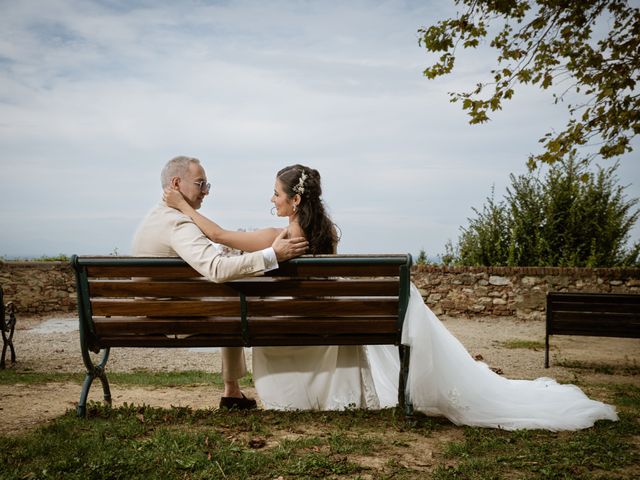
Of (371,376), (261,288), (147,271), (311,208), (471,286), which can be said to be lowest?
(471,286)

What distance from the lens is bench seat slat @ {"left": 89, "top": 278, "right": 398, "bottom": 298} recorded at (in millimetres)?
3943

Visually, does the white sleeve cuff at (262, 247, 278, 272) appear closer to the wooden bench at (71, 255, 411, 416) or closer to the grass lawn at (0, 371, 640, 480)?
the wooden bench at (71, 255, 411, 416)

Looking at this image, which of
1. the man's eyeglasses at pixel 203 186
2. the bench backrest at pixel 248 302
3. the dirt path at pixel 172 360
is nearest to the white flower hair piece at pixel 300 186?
the man's eyeglasses at pixel 203 186

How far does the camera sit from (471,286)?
533 inches

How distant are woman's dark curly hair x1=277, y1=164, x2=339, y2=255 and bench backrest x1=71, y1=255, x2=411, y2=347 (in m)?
0.52

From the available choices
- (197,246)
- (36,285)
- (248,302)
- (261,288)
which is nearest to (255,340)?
(248,302)

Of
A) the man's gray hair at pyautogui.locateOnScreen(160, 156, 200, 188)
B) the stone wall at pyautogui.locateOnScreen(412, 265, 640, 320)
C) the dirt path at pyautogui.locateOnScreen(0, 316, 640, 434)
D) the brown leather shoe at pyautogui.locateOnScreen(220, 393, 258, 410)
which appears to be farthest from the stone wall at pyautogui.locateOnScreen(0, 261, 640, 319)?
the man's gray hair at pyautogui.locateOnScreen(160, 156, 200, 188)

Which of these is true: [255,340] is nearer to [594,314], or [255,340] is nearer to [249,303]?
[249,303]

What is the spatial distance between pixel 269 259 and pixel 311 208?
2.90ft

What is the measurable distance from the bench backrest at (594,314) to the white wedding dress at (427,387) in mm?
3296

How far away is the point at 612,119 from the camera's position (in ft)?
27.9

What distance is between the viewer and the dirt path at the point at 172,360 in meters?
5.15

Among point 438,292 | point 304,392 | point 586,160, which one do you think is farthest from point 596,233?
point 304,392

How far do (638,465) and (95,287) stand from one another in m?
3.62
